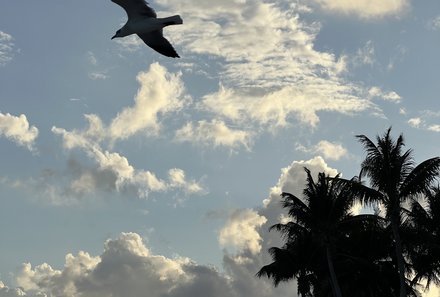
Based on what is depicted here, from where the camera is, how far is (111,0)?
59.9 feet

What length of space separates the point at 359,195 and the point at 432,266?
7724mm

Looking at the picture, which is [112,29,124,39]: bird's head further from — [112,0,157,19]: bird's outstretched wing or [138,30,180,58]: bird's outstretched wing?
[138,30,180,58]: bird's outstretched wing

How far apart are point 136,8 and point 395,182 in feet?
50.9

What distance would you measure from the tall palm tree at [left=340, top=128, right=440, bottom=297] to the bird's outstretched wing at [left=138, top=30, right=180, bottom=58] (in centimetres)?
1443

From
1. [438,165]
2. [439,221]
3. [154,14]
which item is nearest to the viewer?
[154,14]

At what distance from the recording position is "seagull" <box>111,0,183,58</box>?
1765 centimetres

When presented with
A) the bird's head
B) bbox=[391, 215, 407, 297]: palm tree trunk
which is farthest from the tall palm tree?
the bird's head

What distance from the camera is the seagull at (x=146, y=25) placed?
1765 centimetres

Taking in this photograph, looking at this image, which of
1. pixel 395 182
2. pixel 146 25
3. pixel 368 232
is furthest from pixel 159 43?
pixel 368 232

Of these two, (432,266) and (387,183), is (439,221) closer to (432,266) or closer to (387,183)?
(432,266)

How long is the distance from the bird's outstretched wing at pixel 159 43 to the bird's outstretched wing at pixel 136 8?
501 mm

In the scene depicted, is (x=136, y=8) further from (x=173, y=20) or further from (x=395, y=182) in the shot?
(x=395, y=182)

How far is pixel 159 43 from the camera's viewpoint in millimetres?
17969

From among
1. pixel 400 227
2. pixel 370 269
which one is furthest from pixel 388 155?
pixel 370 269
